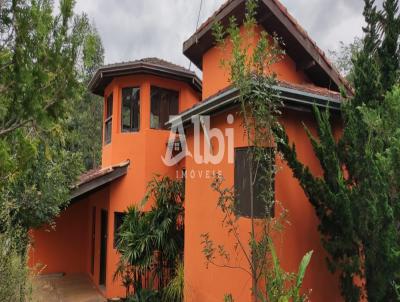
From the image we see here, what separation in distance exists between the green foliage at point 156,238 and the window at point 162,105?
143 inches

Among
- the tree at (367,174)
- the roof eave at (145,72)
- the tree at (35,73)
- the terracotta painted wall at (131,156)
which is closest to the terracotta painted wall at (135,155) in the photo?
the terracotta painted wall at (131,156)

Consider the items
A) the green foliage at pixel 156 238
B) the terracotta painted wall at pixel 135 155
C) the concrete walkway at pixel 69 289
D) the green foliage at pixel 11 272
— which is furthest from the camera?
the terracotta painted wall at pixel 135 155

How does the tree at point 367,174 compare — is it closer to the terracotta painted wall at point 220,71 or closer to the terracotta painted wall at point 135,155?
the terracotta painted wall at point 220,71

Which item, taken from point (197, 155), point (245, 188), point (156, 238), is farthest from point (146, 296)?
point (245, 188)

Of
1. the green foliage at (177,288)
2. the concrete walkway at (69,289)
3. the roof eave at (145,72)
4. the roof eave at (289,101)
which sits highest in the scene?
the roof eave at (145,72)

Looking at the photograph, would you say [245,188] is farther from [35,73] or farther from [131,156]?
[131,156]

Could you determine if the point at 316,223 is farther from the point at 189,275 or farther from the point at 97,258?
the point at 97,258

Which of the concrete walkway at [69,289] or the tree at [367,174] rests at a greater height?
the tree at [367,174]

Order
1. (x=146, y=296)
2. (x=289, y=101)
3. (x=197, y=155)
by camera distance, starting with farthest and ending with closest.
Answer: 1. (x=146, y=296)
2. (x=197, y=155)
3. (x=289, y=101)

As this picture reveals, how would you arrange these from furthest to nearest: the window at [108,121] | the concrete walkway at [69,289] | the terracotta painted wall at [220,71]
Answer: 1. the window at [108,121]
2. the concrete walkway at [69,289]
3. the terracotta painted wall at [220,71]

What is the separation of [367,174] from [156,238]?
7312mm

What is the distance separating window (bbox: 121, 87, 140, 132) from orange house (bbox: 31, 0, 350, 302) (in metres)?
0.05

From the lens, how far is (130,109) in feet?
50.3

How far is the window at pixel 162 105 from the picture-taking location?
1514 centimetres
